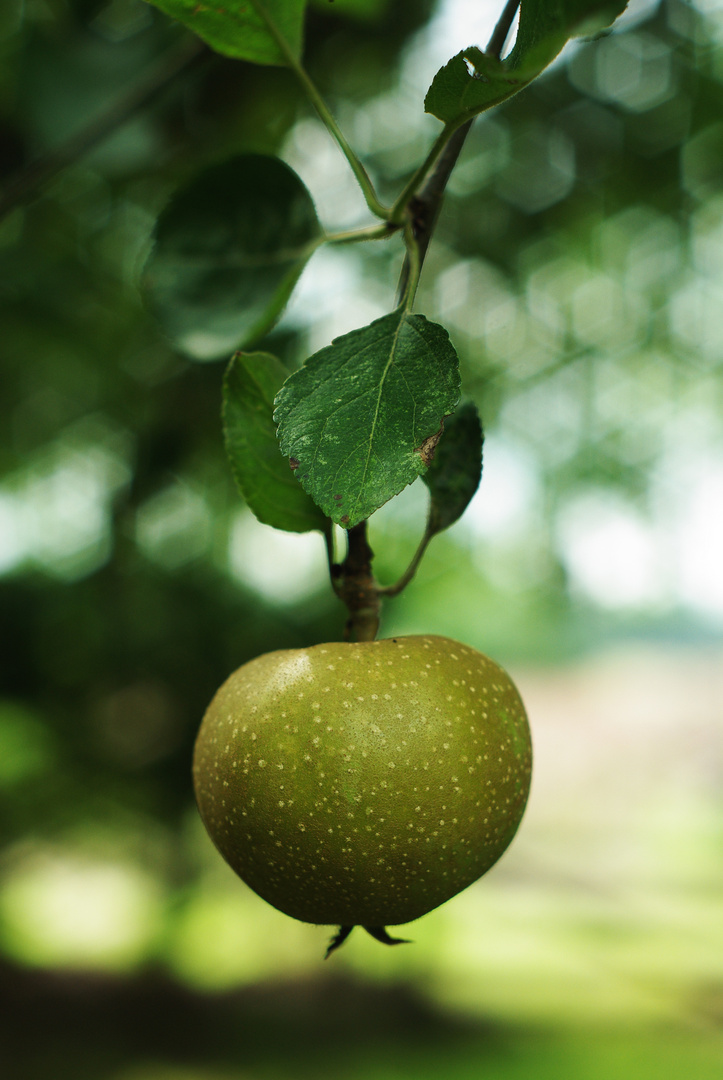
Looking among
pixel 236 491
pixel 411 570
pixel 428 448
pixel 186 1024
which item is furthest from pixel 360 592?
pixel 186 1024

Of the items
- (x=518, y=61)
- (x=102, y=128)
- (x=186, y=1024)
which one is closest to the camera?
(x=518, y=61)

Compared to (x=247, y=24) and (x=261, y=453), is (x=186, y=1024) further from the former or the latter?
(x=247, y=24)

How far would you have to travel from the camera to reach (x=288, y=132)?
1.41m

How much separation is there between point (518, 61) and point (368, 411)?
5.9 inches

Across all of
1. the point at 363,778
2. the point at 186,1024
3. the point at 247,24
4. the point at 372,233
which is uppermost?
the point at 247,24

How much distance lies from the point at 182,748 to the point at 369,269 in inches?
51.5

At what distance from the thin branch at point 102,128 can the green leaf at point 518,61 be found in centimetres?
45

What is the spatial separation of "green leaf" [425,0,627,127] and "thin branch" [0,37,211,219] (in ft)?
1.47

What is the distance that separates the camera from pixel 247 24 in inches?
17.7

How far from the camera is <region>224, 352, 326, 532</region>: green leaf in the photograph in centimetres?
41

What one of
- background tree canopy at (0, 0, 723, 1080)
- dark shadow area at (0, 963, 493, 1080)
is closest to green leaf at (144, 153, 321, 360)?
background tree canopy at (0, 0, 723, 1080)

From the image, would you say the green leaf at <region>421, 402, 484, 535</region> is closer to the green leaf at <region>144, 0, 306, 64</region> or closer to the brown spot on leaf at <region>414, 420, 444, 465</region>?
the brown spot on leaf at <region>414, 420, 444, 465</region>

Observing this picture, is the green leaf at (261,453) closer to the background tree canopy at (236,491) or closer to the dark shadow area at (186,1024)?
the background tree canopy at (236,491)

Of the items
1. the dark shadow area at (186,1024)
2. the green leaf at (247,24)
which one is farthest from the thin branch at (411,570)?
the dark shadow area at (186,1024)
